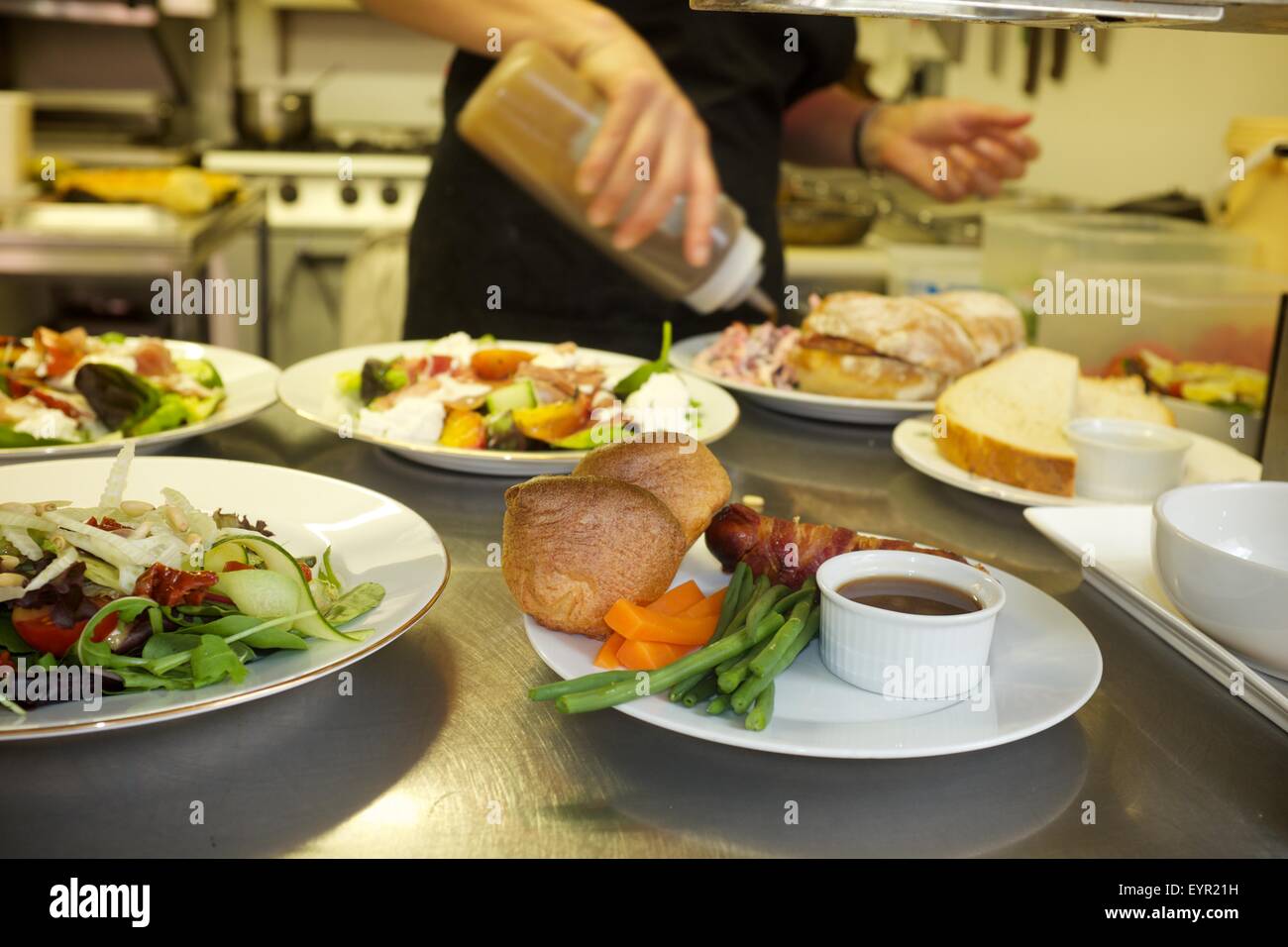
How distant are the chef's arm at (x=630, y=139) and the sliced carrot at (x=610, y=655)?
1050 mm

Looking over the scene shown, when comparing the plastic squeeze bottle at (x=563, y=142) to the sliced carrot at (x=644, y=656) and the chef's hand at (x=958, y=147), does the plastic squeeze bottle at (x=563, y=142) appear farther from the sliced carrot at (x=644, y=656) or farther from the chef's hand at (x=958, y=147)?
the sliced carrot at (x=644, y=656)

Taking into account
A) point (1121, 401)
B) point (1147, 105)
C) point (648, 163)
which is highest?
point (1147, 105)

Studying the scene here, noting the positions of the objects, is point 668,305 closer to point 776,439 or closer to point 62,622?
point 776,439

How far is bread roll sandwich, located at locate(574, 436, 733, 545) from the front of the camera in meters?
1.18

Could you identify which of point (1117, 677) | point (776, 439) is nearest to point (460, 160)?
point (776, 439)

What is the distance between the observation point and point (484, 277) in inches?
108

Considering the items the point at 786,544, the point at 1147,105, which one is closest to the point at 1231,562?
the point at 786,544

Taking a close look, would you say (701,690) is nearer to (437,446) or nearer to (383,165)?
(437,446)

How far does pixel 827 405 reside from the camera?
6.41 feet

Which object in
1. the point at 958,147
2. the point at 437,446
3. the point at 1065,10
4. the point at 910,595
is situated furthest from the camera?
the point at 958,147

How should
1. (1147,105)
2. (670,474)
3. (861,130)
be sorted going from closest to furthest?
(670,474) → (861,130) → (1147,105)

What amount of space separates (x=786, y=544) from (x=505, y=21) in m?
1.45

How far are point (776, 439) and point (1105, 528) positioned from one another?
0.62m
